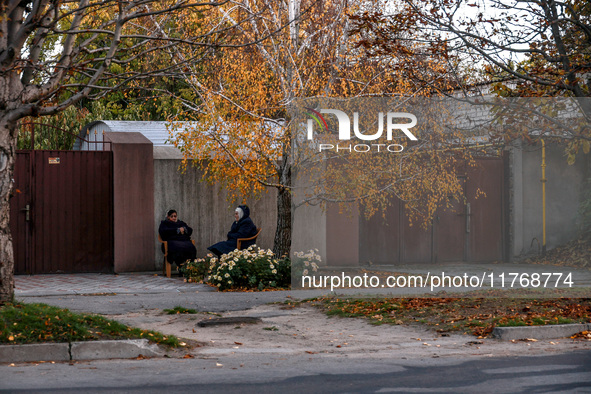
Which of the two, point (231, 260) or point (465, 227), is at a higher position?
point (465, 227)

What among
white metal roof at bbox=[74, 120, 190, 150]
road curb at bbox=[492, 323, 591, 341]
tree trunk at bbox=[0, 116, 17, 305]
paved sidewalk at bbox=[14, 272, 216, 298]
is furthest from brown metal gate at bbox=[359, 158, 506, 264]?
white metal roof at bbox=[74, 120, 190, 150]

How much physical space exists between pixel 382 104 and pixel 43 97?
6555 mm

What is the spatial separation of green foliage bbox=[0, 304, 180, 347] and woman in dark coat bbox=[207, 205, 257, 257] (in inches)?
248

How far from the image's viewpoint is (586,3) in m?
12.0

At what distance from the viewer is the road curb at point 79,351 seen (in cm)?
735

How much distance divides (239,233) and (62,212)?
12.1 ft

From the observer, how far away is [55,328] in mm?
7871

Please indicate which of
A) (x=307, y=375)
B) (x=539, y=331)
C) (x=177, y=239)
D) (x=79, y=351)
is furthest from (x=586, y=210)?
(x=79, y=351)

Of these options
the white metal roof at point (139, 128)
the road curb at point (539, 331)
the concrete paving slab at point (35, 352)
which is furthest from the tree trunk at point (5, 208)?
the white metal roof at point (139, 128)

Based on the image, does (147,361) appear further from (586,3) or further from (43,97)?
(586,3)

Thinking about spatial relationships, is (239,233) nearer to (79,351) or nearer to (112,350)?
(112,350)

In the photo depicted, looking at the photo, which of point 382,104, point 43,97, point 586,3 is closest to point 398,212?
point 382,104

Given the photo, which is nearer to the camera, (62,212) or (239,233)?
(239,233)

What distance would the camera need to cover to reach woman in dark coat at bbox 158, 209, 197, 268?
1514 cm
